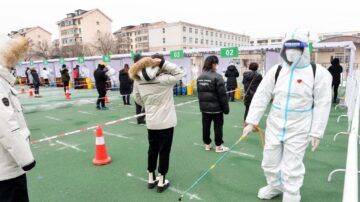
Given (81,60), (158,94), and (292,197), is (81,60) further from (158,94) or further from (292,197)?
(292,197)

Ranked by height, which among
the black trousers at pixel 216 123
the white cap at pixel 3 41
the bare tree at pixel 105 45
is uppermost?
the bare tree at pixel 105 45

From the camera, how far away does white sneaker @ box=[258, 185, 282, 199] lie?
10.2 ft

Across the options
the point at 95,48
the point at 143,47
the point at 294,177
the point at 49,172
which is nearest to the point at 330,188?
the point at 294,177

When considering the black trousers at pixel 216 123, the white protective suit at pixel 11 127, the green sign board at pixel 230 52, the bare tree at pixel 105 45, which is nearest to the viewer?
the white protective suit at pixel 11 127

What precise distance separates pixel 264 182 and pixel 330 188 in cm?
88

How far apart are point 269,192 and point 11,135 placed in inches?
114

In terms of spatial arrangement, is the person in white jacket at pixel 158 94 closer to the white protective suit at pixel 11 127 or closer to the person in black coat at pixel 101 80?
the white protective suit at pixel 11 127

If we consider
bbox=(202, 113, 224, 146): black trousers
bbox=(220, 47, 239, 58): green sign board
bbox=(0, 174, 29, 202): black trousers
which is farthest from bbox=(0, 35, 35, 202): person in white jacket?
bbox=(220, 47, 239, 58): green sign board

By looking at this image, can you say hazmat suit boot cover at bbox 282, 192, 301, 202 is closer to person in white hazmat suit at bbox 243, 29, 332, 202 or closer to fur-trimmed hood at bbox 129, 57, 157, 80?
person in white hazmat suit at bbox 243, 29, 332, 202

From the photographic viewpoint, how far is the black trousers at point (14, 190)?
1918 millimetres

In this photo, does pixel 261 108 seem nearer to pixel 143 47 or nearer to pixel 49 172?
pixel 49 172

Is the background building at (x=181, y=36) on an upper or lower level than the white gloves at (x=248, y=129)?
upper

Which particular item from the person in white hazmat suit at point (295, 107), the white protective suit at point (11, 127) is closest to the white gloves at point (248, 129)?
the person in white hazmat suit at point (295, 107)

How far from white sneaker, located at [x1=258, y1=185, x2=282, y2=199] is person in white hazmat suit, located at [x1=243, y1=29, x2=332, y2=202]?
1.00 ft
